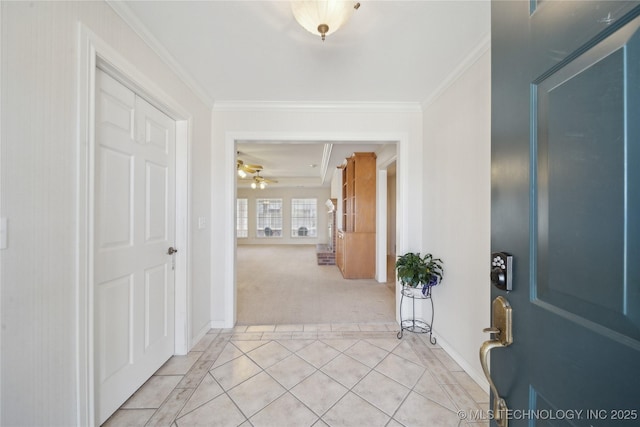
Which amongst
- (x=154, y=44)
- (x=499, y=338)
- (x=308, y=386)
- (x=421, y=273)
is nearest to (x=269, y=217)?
(x=421, y=273)

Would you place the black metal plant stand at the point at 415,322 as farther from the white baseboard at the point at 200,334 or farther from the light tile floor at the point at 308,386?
the white baseboard at the point at 200,334

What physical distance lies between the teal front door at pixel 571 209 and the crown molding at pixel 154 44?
1.97 m

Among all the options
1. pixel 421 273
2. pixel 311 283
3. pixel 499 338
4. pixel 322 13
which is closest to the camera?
pixel 499 338

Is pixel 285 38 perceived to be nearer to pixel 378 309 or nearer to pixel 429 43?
pixel 429 43

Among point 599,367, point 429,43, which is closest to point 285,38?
point 429,43

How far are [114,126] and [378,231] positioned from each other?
404 cm

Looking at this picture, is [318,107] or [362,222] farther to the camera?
[362,222]

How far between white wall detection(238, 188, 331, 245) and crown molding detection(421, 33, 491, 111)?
820 cm

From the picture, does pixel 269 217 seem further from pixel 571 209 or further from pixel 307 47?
pixel 571 209

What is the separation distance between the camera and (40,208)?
3.52 feet

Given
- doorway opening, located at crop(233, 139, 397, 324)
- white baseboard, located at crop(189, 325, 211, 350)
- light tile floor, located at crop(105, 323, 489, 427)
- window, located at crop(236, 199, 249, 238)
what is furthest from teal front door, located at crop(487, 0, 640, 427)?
window, located at crop(236, 199, 249, 238)

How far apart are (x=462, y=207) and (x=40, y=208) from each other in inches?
101

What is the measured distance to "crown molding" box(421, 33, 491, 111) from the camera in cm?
175

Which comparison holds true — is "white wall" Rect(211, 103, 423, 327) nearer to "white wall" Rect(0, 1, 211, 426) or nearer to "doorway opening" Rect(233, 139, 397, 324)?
"doorway opening" Rect(233, 139, 397, 324)
